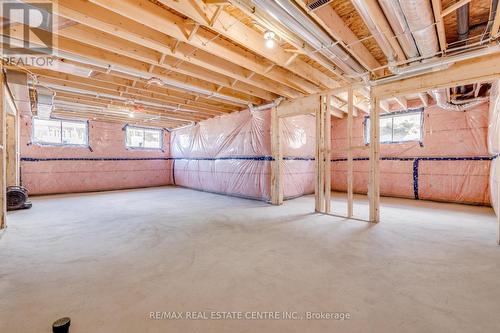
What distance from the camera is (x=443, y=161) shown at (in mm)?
5430

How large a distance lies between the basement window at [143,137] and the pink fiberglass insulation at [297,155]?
5590 millimetres

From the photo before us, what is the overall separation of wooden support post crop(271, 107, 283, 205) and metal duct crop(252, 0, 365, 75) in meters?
1.96

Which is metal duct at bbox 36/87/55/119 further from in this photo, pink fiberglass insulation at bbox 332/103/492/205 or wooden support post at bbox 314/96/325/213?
pink fiberglass insulation at bbox 332/103/492/205

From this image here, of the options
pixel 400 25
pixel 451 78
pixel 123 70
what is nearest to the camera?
pixel 400 25

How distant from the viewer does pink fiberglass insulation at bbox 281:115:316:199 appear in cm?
573

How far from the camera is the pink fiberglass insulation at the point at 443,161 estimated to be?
16.3 ft

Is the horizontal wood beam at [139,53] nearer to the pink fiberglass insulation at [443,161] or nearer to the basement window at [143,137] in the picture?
the pink fiberglass insulation at [443,161]

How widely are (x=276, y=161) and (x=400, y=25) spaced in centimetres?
320

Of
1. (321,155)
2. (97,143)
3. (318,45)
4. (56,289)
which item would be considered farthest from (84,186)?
(318,45)

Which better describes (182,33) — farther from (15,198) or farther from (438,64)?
(15,198)

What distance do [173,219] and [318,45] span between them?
3261 mm

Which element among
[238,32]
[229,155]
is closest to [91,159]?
[229,155]

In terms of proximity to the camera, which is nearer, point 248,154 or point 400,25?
point 400,25
